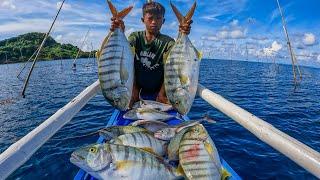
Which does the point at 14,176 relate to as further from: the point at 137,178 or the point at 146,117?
the point at 137,178

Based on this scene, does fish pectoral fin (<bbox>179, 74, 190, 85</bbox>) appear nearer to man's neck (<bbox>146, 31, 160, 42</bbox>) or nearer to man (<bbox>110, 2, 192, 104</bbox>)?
man (<bbox>110, 2, 192, 104</bbox>)

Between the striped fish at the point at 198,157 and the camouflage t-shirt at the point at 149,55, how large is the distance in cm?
347

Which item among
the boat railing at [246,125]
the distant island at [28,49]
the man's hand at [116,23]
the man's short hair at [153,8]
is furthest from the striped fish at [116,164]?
the distant island at [28,49]

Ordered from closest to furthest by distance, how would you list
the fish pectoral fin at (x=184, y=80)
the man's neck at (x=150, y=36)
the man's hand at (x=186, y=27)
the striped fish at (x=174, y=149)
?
the striped fish at (x=174, y=149) < the fish pectoral fin at (x=184, y=80) < the man's hand at (x=186, y=27) < the man's neck at (x=150, y=36)

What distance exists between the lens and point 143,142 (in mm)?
4074

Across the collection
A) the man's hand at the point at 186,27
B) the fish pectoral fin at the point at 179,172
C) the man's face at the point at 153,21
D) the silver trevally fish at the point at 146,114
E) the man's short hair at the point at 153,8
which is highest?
the man's short hair at the point at 153,8

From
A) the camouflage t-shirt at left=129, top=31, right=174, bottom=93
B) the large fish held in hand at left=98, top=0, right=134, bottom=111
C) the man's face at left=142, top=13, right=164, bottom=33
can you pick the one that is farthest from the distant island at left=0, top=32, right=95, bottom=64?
the large fish held in hand at left=98, top=0, right=134, bottom=111

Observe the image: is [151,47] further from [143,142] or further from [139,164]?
[139,164]

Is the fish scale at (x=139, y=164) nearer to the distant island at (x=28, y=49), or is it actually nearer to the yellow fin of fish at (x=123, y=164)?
the yellow fin of fish at (x=123, y=164)

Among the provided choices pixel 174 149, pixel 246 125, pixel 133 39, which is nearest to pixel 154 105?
pixel 133 39

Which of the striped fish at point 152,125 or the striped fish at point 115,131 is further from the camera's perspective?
the striped fish at point 152,125

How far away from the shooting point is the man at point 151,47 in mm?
6945

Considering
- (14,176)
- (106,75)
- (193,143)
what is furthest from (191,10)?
(14,176)

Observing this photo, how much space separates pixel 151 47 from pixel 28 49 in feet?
538
